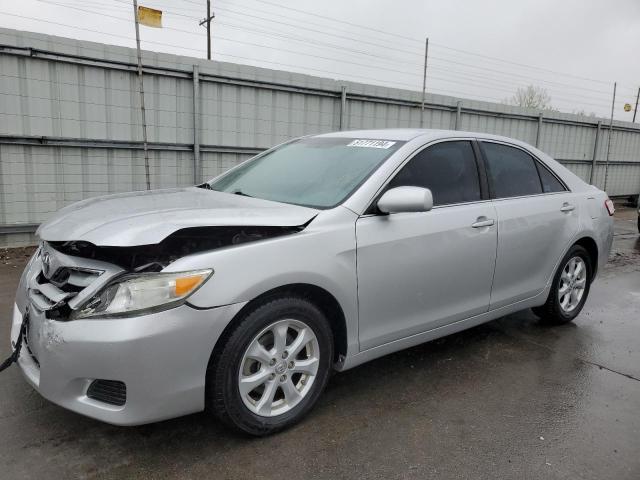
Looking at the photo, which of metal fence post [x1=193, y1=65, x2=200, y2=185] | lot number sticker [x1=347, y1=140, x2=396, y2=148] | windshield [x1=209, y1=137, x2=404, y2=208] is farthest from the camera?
metal fence post [x1=193, y1=65, x2=200, y2=185]

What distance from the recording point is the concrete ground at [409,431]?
93.4 inches

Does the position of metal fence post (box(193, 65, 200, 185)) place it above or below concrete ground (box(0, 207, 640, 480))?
above

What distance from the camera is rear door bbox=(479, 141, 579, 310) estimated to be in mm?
3666

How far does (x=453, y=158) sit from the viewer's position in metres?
3.54

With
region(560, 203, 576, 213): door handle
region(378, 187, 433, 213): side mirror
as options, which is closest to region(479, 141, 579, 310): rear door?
region(560, 203, 576, 213): door handle

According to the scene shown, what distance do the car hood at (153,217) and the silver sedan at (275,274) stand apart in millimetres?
11

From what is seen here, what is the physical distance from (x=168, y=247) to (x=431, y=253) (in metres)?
1.56

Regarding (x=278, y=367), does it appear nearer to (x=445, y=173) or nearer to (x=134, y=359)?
(x=134, y=359)

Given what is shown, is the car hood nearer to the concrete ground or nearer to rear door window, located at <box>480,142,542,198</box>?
the concrete ground

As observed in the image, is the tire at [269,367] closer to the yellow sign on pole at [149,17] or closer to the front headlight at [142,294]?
the front headlight at [142,294]

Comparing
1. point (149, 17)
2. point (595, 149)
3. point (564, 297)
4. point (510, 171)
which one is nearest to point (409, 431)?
point (510, 171)

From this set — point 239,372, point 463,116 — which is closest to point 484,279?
point 239,372

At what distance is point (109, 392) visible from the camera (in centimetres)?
221

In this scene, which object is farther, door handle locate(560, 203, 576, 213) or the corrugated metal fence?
the corrugated metal fence
